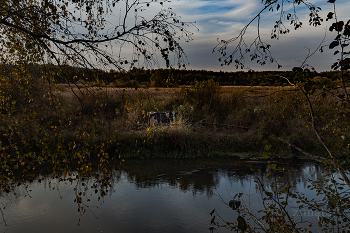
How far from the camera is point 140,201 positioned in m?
5.34

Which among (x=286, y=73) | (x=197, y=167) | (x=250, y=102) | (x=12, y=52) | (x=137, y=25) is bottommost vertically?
(x=197, y=167)

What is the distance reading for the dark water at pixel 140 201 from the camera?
434 centimetres

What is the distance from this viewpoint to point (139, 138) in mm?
8898

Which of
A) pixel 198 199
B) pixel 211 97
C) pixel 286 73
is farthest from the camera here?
pixel 211 97

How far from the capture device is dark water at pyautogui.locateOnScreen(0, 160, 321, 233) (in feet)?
14.2

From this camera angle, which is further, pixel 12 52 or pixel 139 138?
pixel 139 138

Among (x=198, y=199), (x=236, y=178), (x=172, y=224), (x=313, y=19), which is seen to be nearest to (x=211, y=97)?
(x=236, y=178)

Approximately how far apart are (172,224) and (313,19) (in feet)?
10.7

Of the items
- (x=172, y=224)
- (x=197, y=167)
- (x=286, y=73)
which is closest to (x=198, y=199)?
(x=172, y=224)

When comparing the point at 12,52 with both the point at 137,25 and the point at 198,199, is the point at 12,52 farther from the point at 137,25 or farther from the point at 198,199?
the point at 198,199

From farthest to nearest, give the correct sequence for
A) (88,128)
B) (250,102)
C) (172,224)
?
(250,102), (172,224), (88,128)

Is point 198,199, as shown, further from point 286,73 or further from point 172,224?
point 286,73

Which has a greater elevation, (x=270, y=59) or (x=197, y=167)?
(x=270, y=59)

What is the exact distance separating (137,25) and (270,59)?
1412 millimetres
